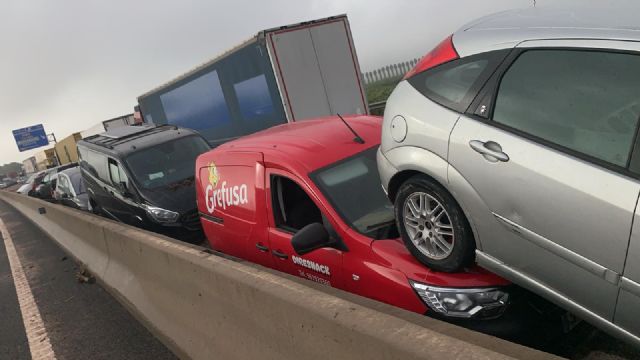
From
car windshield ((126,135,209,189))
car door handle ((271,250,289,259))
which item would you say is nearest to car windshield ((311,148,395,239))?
car door handle ((271,250,289,259))

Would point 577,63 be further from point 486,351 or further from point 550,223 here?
point 486,351

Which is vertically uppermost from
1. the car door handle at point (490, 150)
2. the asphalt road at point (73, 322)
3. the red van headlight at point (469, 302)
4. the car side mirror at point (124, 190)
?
the car door handle at point (490, 150)

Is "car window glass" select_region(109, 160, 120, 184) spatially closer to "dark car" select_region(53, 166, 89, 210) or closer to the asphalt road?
the asphalt road

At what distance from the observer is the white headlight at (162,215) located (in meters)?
7.82

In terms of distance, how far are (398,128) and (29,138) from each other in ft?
193

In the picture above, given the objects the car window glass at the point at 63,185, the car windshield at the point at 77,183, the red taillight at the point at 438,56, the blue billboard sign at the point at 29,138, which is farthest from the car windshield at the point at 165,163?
the blue billboard sign at the point at 29,138

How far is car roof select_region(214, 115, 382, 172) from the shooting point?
13.4 feet

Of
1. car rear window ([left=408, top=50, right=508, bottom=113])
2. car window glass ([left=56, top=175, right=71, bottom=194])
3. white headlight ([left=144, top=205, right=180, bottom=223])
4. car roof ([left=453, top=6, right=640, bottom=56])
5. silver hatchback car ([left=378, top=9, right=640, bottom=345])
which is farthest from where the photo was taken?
car window glass ([left=56, top=175, right=71, bottom=194])

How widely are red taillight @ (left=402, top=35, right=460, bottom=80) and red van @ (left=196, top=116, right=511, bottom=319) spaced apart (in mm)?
969

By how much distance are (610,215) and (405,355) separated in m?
1.05

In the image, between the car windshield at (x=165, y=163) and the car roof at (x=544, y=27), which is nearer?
the car roof at (x=544, y=27)

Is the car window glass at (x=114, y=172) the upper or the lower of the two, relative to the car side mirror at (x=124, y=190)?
upper

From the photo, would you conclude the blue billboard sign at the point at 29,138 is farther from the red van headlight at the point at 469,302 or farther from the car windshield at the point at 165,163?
the red van headlight at the point at 469,302

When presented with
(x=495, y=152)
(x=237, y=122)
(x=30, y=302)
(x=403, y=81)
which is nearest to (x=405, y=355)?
(x=495, y=152)
